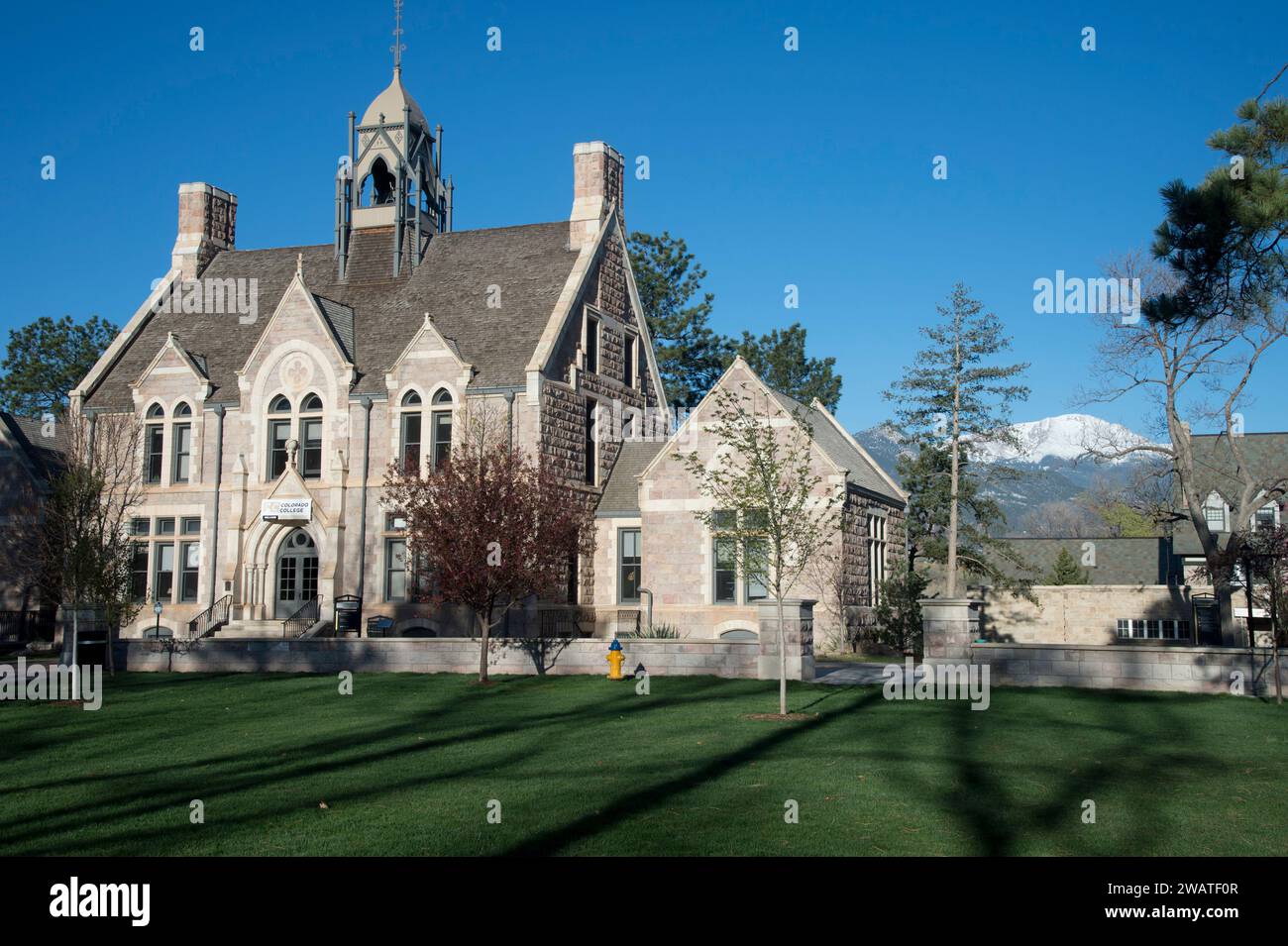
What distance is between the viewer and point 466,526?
2703 cm

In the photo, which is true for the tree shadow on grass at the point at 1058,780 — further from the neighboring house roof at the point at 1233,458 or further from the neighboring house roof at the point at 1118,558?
the neighboring house roof at the point at 1118,558

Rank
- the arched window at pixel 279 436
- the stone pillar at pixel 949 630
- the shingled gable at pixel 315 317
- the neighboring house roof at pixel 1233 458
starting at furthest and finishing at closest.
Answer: the neighboring house roof at pixel 1233 458 < the arched window at pixel 279 436 < the shingled gable at pixel 315 317 < the stone pillar at pixel 949 630

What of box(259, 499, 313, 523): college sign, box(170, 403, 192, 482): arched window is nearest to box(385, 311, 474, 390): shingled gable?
box(259, 499, 313, 523): college sign

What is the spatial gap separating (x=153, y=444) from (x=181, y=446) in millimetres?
1259

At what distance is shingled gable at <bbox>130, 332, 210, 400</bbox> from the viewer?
42219 mm

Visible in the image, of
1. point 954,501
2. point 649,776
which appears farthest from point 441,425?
point 649,776

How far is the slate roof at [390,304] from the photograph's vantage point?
40.5 m

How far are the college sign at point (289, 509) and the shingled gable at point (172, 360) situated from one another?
19.4 ft

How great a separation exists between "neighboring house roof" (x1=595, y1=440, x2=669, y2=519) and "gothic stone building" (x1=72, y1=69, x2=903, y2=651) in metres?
0.11

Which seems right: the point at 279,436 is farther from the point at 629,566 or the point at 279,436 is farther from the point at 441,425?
the point at 629,566

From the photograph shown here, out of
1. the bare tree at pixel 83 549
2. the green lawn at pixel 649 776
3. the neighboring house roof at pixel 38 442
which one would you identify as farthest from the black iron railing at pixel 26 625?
the green lawn at pixel 649 776
